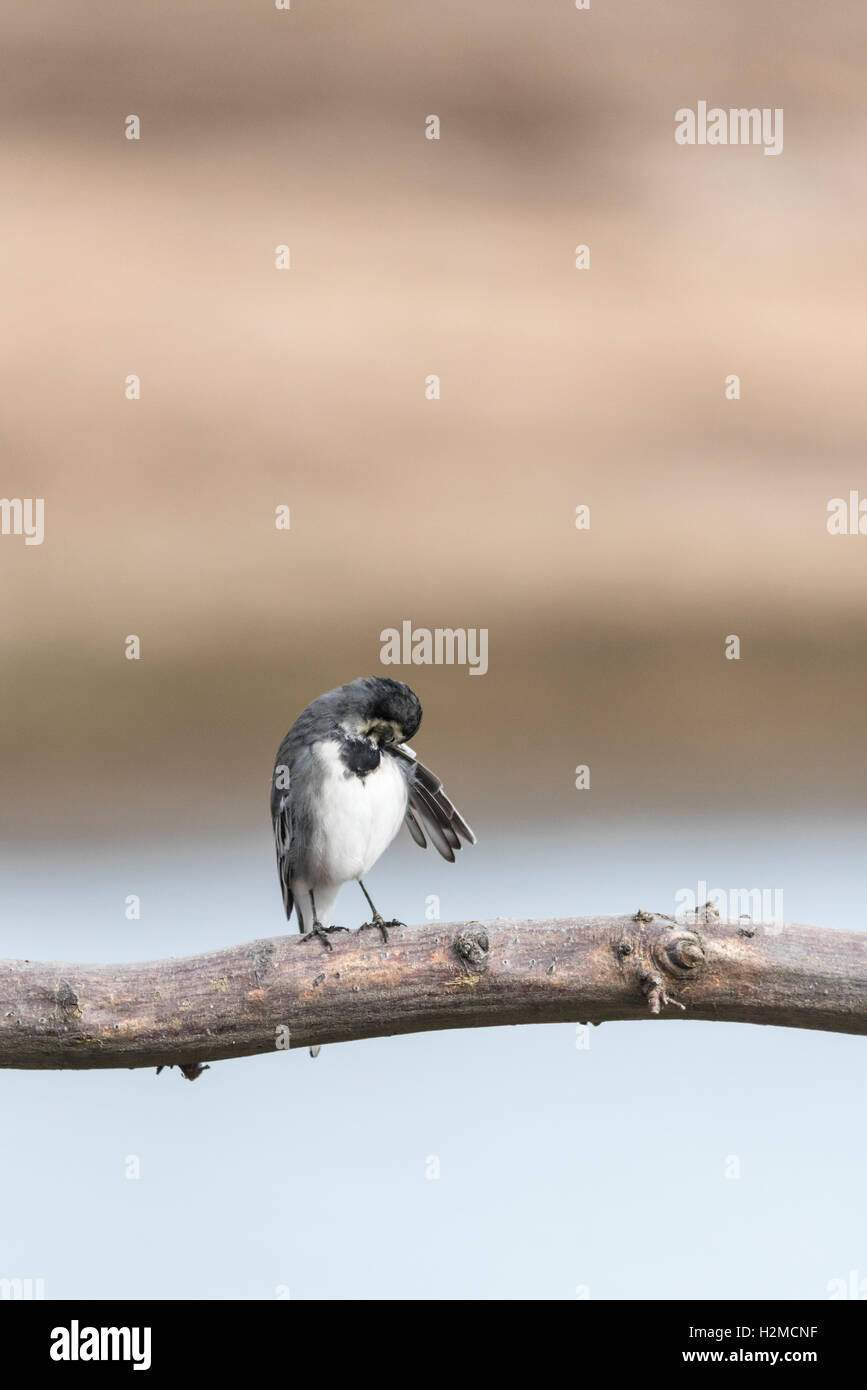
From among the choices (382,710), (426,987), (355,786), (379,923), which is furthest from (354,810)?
(426,987)

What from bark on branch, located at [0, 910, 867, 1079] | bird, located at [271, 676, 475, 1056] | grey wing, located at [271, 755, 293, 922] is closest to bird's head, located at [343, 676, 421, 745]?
bird, located at [271, 676, 475, 1056]

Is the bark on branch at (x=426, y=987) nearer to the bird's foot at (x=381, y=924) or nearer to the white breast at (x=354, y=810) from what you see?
the bird's foot at (x=381, y=924)

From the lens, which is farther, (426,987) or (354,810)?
(354,810)

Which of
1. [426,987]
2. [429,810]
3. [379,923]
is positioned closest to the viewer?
[426,987]

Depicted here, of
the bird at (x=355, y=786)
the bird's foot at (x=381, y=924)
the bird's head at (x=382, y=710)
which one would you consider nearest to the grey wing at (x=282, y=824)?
the bird at (x=355, y=786)

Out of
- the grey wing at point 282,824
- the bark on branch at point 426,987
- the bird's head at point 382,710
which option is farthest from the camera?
the grey wing at point 282,824

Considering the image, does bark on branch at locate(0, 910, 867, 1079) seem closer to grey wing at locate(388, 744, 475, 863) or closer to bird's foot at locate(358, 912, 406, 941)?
bird's foot at locate(358, 912, 406, 941)

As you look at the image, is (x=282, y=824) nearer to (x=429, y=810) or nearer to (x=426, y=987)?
(x=429, y=810)

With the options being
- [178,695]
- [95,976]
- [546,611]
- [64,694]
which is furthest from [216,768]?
[95,976]
